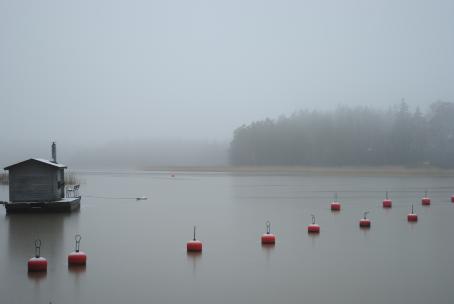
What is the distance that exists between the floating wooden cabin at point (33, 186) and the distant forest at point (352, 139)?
65775mm

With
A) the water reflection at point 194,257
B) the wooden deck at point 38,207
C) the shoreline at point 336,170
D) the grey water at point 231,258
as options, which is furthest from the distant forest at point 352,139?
the water reflection at point 194,257

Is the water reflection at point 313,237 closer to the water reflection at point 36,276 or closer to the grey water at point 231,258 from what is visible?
the grey water at point 231,258

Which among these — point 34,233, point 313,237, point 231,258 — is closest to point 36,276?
point 231,258

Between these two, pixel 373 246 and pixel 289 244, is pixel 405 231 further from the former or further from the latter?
pixel 289 244

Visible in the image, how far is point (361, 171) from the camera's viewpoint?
3516 inches

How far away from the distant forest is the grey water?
2337 inches

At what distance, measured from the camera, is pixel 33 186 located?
25750 millimetres

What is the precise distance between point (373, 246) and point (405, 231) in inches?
169

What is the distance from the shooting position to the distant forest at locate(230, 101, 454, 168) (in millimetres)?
84812

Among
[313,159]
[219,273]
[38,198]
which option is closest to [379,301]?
[219,273]

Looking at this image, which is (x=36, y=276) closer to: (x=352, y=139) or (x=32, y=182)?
(x=32, y=182)

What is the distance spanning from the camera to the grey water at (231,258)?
11.8m

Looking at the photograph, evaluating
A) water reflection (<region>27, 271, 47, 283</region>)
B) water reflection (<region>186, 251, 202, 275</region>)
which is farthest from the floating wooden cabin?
water reflection (<region>27, 271, 47, 283</region>)

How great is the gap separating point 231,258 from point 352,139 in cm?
8058
